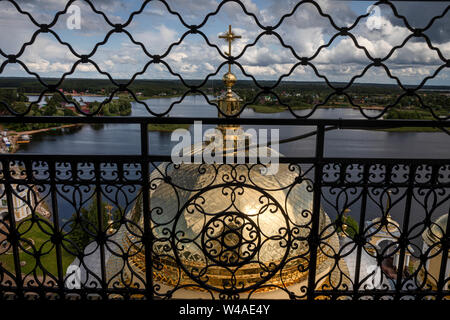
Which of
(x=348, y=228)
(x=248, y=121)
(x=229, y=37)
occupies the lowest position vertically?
(x=348, y=228)

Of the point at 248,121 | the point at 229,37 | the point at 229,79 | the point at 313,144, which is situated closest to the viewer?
the point at 248,121

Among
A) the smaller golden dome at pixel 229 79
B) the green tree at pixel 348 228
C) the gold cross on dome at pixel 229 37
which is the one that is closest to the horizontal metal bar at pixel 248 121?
the green tree at pixel 348 228

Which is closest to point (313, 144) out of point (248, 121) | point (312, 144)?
point (312, 144)

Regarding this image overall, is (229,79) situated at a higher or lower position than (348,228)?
higher

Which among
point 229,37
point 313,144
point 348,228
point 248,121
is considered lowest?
point 348,228

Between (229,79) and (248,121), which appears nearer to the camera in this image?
(248,121)

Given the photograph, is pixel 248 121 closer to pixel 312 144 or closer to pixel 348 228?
pixel 348 228

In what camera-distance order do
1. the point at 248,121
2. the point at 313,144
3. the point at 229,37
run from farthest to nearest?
the point at 313,144, the point at 229,37, the point at 248,121

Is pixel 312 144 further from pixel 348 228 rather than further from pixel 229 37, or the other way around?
pixel 229 37

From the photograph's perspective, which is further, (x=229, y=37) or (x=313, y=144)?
(x=313, y=144)

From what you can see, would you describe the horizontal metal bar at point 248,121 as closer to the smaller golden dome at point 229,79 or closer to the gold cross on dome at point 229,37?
the gold cross on dome at point 229,37

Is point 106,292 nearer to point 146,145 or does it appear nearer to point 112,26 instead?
point 146,145

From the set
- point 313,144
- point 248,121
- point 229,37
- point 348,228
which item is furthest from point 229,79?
point 313,144
